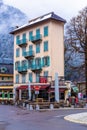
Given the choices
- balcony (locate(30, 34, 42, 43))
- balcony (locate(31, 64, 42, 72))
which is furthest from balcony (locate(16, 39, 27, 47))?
balcony (locate(31, 64, 42, 72))

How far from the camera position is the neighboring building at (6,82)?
80.6 metres

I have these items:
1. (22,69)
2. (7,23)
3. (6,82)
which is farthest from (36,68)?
(7,23)

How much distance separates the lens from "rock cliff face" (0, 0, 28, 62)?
138262 millimetres

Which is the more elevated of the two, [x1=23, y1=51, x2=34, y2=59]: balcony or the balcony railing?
the balcony railing

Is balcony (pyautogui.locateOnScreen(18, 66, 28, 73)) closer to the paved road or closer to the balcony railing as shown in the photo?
the balcony railing

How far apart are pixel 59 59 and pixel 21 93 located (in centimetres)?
989

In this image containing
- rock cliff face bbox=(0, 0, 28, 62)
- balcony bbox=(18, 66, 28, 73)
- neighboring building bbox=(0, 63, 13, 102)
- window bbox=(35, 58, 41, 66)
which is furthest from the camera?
rock cliff face bbox=(0, 0, 28, 62)

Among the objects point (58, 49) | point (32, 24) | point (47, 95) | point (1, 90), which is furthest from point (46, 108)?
point (1, 90)

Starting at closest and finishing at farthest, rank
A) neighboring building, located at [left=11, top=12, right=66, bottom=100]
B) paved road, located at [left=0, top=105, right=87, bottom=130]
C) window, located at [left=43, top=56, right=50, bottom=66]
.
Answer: paved road, located at [left=0, top=105, right=87, bottom=130] → neighboring building, located at [left=11, top=12, right=66, bottom=100] → window, located at [left=43, top=56, right=50, bottom=66]

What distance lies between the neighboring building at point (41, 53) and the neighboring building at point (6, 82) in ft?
20.9

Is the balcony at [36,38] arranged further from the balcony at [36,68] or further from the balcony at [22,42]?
the balcony at [36,68]

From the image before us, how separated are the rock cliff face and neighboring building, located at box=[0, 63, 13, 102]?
3591cm

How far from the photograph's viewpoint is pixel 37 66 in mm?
68875

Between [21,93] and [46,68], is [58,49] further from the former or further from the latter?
[21,93]
